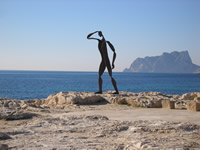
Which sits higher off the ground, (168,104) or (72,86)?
(168,104)

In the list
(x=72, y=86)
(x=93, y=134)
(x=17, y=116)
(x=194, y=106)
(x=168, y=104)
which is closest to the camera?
(x=93, y=134)

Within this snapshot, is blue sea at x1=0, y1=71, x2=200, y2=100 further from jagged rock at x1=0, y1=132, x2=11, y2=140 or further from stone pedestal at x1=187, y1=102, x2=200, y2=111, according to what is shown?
jagged rock at x1=0, y1=132, x2=11, y2=140

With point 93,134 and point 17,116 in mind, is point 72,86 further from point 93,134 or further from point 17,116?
point 93,134

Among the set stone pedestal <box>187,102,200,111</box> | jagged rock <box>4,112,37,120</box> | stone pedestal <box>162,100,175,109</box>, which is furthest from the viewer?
stone pedestal <box>162,100,175,109</box>

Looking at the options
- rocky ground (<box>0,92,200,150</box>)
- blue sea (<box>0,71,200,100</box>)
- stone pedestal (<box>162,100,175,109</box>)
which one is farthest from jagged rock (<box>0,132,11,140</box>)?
blue sea (<box>0,71,200,100</box>)

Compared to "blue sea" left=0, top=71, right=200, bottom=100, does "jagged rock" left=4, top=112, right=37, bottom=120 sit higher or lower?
higher

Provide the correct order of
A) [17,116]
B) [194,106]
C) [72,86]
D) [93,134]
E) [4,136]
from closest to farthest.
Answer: [4,136]
[93,134]
[17,116]
[194,106]
[72,86]

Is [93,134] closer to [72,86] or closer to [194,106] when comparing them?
[194,106]

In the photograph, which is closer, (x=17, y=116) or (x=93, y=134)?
(x=93, y=134)

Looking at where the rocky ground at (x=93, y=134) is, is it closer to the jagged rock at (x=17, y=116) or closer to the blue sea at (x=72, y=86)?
the jagged rock at (x=17, y=116)

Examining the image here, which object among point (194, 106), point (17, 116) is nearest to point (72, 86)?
point (194, 106)

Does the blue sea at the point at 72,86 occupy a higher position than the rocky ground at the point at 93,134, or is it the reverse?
the rocky ground at the point at 93,134

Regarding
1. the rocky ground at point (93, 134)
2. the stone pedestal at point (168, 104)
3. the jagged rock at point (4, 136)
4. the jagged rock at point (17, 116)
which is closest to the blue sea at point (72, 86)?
the stone pedestal at point (168, 104)

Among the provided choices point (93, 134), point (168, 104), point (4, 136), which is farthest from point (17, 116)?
point (168, 104)
